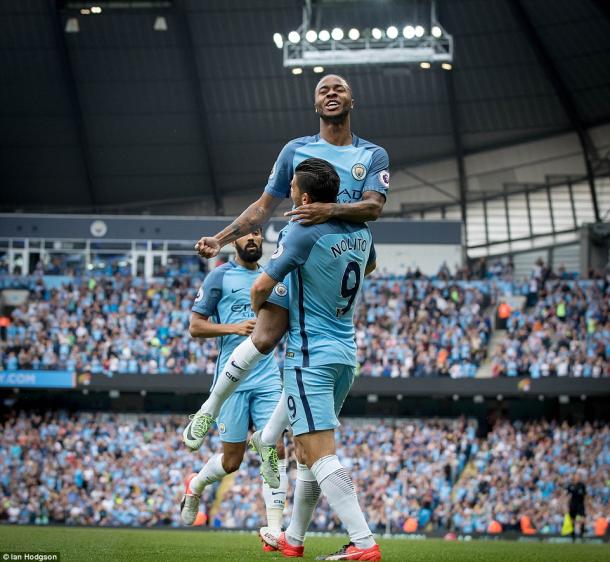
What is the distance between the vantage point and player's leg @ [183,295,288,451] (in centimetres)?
803

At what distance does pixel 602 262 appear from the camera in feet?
149

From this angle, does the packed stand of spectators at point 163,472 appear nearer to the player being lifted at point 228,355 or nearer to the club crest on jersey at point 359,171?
the player being lifted at point 228,355

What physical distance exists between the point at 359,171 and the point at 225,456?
13.7 ft

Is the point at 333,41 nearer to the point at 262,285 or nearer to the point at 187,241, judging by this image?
the point at 187,241

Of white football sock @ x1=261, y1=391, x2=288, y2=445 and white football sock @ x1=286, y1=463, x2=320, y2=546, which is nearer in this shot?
white football sock @ x1=286, y1=463, x2=320, y2=546

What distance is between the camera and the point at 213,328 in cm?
1117

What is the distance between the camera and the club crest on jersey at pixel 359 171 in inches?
333

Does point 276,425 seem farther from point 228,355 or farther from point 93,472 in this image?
point 93,472

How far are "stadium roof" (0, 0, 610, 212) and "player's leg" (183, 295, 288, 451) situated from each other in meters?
31.0

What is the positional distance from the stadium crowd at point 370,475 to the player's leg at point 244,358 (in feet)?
66.7

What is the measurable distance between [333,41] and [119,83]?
12901mm

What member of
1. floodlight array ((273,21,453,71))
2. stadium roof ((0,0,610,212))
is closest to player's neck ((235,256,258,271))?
→ floodlight array ((273,21,453,71))

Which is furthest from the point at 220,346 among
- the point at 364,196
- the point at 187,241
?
the point at 187,241

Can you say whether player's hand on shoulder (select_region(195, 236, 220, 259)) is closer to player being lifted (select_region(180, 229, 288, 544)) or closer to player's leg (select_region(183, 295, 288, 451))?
player's leg (select_region(183, 295, 288, 451))
